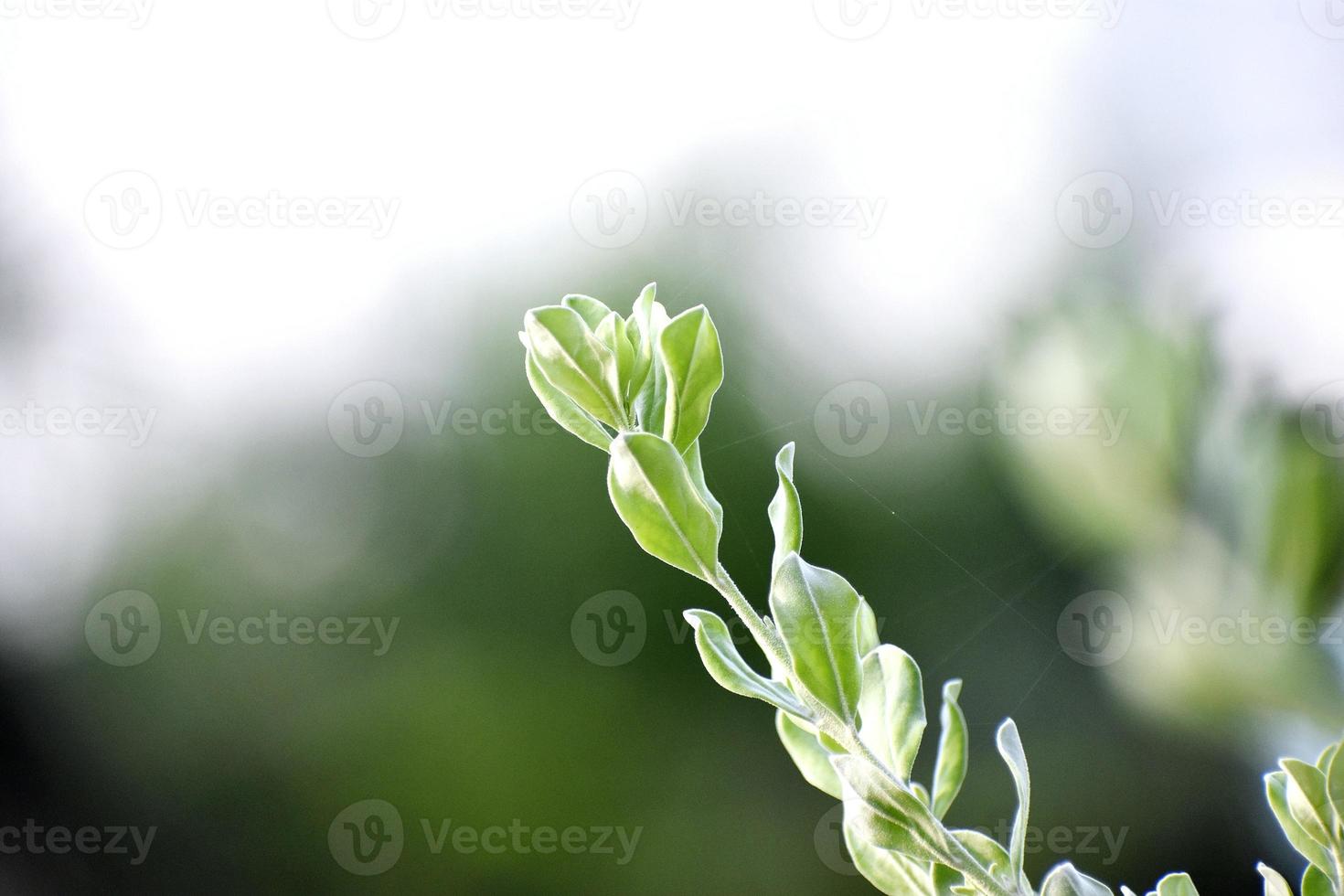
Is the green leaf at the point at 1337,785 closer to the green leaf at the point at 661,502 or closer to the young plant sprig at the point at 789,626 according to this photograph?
the young plant sprig at the point at 789,626

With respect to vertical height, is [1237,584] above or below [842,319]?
below

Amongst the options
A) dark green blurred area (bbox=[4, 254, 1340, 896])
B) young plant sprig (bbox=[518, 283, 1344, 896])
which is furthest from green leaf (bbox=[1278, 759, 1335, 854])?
dark green blurred area (bbox=[4, 254, 1340, 896])

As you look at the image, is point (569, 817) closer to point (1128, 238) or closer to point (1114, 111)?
point (1128, 238)

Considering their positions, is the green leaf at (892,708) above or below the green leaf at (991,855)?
above

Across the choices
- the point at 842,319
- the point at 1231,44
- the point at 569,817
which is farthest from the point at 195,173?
the point at 1231,44

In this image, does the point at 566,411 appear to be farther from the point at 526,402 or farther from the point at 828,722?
the point at 526,402

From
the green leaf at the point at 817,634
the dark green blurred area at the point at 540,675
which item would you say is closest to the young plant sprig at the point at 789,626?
the green leaf at the point at 817,634
